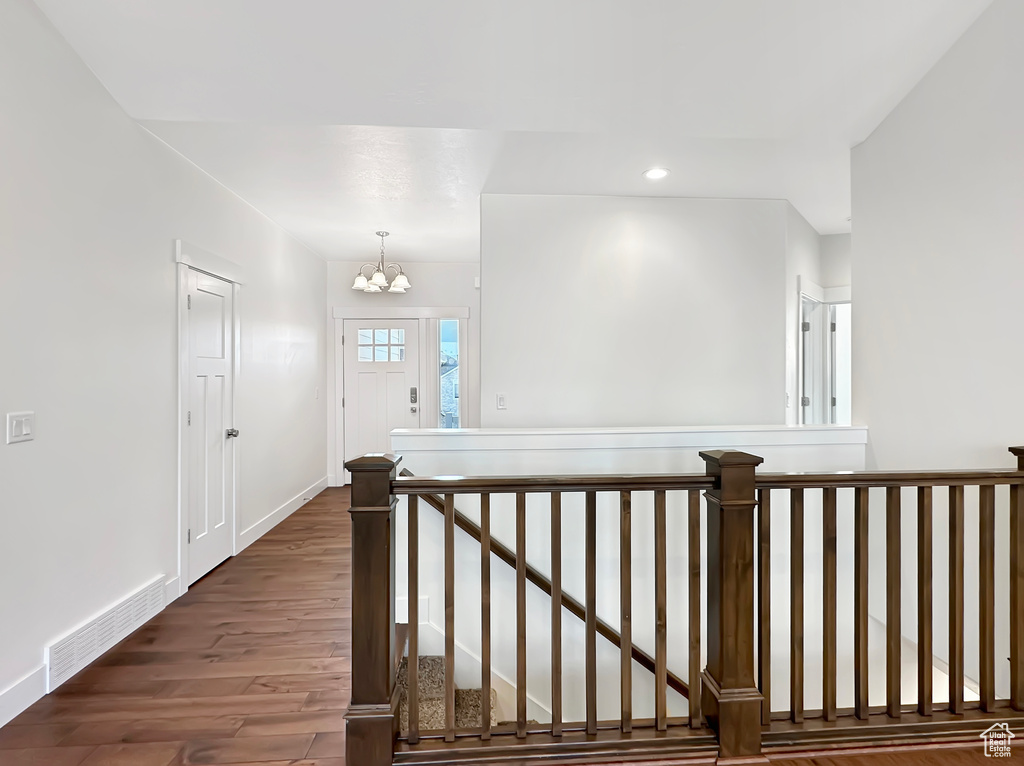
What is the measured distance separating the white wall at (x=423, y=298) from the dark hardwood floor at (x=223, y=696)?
304cm

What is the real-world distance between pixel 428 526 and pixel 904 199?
2690 mm

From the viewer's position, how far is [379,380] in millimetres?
6062

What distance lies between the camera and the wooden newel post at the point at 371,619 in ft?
4.87

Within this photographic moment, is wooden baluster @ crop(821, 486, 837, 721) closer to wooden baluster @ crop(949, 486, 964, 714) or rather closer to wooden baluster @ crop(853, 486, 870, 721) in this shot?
wooden baluster @ crop(853, 486, 870, 721)

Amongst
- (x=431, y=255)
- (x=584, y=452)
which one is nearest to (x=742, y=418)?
(x=584, y=452)

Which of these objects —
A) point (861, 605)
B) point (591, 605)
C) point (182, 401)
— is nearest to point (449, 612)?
point (591, 605)

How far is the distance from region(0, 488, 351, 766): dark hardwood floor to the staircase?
0.99 feet

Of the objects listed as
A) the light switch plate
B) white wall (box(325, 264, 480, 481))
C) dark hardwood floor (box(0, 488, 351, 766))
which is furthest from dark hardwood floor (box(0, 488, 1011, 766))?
white wall (box(325, 264, 480, 481))

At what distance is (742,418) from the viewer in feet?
12.5

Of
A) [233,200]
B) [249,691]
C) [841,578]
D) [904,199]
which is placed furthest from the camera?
[233,200]

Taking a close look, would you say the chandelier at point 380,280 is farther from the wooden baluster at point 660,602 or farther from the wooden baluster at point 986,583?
the wooden baluster at point 986,583

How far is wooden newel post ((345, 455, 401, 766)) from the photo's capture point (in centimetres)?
148

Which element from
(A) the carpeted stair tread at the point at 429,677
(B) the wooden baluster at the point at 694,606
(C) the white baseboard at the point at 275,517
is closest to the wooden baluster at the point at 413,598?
(A) the carpeted stair tread at the point at 429,677

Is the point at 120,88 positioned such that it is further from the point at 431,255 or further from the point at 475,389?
the point at 475,389
